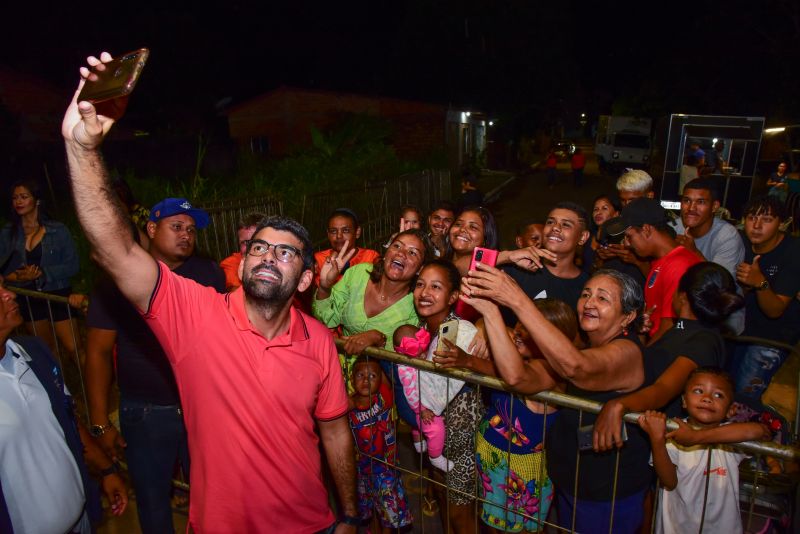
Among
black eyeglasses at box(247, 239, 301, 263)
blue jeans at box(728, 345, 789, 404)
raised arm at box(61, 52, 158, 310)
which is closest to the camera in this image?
raised arm at box(61, 52, 158, 310)

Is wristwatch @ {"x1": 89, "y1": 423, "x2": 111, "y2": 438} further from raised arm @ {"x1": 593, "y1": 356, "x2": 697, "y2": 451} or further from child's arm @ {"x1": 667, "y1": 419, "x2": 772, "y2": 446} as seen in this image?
child's arm @ {"x1": 667, "y1": 419, "x2": 772, "y2": 446}

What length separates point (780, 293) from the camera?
3.92 metres

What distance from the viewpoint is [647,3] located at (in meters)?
36.8

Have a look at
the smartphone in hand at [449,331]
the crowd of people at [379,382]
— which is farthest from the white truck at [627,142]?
the smartphone in hand at [449,331]

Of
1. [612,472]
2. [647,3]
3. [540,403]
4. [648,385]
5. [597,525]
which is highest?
[647,3]

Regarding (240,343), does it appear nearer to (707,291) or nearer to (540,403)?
(540,403)

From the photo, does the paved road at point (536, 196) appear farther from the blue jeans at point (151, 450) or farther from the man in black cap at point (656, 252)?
the blue jeans at point (151, 450)

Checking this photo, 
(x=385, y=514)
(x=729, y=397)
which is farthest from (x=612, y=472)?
(x=385, y=514)

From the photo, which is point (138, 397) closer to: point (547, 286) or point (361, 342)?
point (361, 342)

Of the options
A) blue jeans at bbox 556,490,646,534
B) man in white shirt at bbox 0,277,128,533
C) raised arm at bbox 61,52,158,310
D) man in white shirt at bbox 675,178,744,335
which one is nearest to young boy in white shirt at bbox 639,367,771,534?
blue jeans at bbox 556,490,646,534

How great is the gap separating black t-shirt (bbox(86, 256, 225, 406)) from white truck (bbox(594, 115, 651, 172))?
27.4m

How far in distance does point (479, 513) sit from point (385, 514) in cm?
60

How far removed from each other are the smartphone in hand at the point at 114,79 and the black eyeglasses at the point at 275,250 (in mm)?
781

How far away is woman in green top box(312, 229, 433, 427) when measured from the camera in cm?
353
